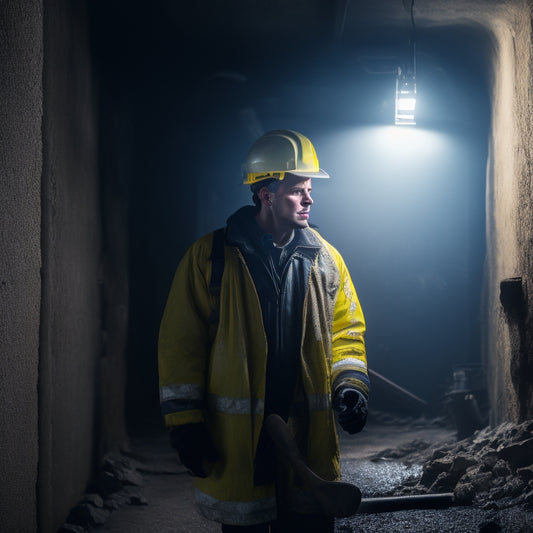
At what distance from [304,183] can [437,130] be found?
5091 millimetres

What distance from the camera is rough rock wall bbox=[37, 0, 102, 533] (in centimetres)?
322

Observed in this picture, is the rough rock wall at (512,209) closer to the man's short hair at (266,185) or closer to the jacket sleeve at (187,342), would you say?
the man's short hair at (266,185)

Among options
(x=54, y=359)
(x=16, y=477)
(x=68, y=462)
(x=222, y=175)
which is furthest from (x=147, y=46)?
(x=16, y=477)

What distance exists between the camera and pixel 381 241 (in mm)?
7371

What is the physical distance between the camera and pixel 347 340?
258 centimetres

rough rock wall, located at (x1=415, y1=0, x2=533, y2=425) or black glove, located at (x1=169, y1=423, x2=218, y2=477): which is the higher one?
rough rock wall, located at (x1=415, y1=0, x2=533, y2=425)

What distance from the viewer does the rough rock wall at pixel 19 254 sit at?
2529 millimetres

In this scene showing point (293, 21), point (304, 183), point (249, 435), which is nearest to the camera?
point (249, 435)

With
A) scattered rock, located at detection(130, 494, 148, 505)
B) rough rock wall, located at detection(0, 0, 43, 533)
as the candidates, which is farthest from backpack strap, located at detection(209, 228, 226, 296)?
scattered rock, located at detection(130, 494, 148, 505)

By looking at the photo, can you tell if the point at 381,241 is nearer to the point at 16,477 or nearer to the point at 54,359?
the point at 54,359

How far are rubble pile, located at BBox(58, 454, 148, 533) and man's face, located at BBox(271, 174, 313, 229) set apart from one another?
234 cm

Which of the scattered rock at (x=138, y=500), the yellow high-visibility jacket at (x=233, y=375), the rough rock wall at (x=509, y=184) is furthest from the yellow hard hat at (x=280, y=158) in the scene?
the scattered rock at (x=138, y=500)

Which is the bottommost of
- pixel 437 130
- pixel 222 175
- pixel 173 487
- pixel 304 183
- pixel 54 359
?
pixel 173 487

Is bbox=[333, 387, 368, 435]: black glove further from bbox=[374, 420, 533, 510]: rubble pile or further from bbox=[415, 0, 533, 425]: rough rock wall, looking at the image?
bbox=[415, 0, 533, 425]: rough rock wall
